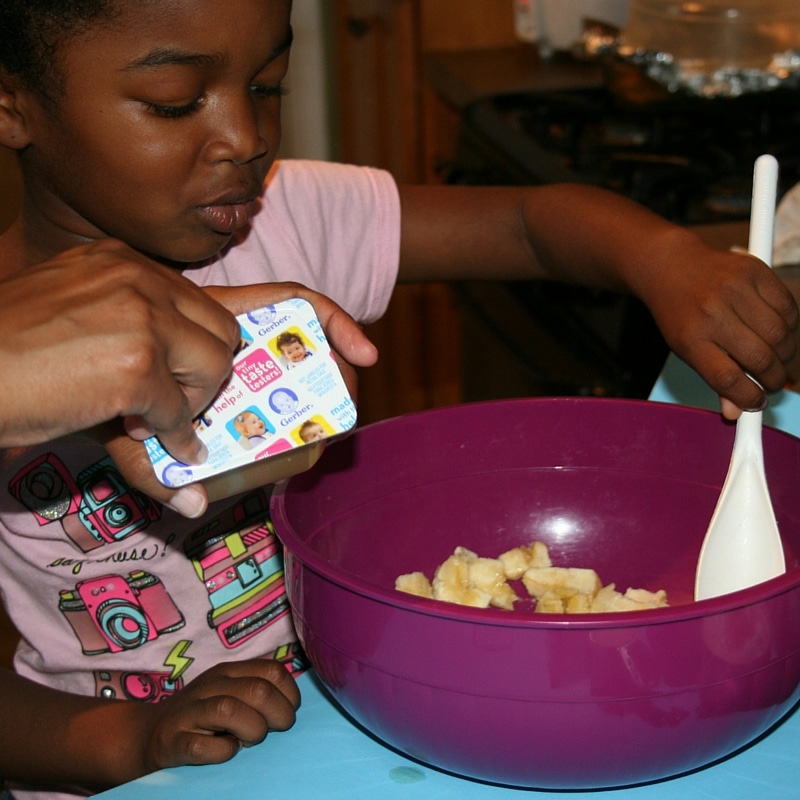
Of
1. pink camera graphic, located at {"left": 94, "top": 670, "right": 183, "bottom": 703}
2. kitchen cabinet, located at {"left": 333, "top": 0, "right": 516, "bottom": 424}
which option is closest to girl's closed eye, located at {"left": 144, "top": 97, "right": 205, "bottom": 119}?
pink camera graphic, located at {"left": 94, "top": 670, "right": 183, "bottom": 703}

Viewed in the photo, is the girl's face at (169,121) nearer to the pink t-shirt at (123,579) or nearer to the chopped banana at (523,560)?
the pink t-shirt at (123,579)

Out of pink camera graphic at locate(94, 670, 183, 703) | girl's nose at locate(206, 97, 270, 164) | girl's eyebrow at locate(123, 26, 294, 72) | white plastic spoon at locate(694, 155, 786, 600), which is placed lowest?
pink camera graphic at locate(94, 670, 183, 703)

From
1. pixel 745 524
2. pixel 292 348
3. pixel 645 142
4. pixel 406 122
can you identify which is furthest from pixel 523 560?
pixel 406 122

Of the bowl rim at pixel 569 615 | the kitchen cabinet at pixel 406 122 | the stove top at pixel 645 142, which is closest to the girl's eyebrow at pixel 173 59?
the bowl rim at pixel 569 615

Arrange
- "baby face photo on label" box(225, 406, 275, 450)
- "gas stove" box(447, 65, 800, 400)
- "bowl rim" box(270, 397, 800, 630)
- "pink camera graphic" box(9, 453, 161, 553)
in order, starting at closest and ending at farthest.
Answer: "bowl rim" box(270, 397, 800, 630)
"baby face photo on label" box(225, 406, 275, 450)
"pink camera graphic" box(9, 453, 161, 553)
"gas stove" box(447, 65, 800, 400)

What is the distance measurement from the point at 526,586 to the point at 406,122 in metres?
1.65

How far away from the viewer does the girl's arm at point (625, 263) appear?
0.78m

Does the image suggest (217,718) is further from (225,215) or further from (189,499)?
(225,215)

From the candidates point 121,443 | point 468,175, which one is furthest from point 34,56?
point 468,175

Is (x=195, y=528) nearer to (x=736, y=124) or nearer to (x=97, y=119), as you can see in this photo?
(x=97, y=119)

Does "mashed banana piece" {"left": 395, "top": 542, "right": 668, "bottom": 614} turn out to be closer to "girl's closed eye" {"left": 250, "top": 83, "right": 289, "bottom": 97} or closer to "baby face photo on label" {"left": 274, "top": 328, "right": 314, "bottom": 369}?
"baby face photo on label" {"left": 274, "top": 328, "right": 314, "bottom": 369}

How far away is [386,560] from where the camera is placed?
2.63 feet

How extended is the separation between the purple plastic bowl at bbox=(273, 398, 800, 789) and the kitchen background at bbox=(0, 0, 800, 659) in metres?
0.45

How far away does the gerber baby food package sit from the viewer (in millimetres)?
605
